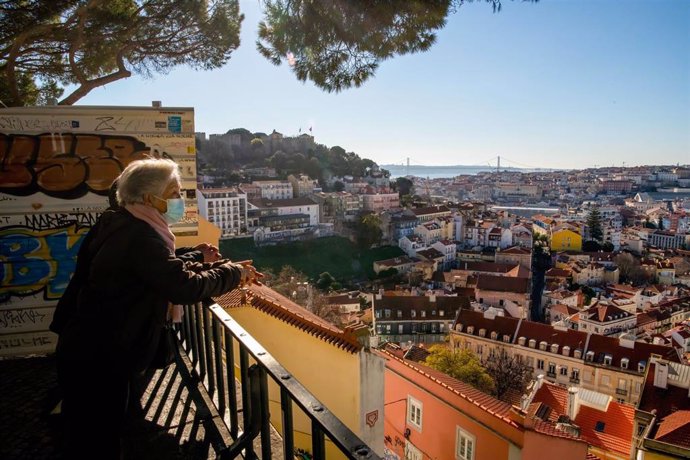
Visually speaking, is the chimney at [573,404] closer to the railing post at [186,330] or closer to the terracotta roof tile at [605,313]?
the railing post at [186,330]

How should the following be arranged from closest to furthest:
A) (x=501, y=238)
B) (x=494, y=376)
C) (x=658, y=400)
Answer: (x=658, y=400) → (x=494, y=376) → (x=501, y=238)

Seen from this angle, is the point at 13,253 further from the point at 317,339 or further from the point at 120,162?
the point at 317,339

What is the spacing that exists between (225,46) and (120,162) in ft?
20.5

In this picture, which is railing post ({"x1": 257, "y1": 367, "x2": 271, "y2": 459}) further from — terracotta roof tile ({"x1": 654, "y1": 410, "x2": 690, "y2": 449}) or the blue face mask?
terracotta roof tile ({"x1": 654, "y1": 410, "x2": 690, "y2": 449})

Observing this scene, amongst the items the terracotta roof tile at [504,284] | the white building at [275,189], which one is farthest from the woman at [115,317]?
the white building at [275,189]

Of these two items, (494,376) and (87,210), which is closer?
(87,210)

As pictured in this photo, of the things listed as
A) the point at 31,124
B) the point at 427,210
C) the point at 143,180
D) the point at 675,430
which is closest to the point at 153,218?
the point at 143,180

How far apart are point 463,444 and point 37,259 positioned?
8.53 m

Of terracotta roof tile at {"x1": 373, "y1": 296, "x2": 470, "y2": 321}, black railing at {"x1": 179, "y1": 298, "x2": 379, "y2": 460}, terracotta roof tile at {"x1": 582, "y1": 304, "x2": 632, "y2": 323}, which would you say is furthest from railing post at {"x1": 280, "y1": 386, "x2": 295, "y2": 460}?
terracotta roof tile at {"x1": 582, "y1": 304, "x2": 632, "y2": 323}

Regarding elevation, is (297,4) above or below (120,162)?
above

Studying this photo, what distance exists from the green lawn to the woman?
4661 cm

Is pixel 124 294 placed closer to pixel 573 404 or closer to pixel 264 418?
pixel 264 418

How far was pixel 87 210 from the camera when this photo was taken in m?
4.40

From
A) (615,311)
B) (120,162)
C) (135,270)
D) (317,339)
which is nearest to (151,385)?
(135,270)
